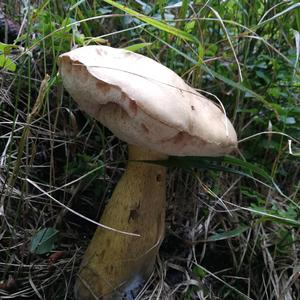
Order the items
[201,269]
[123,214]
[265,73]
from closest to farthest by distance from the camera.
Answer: [123,214] → [201,269] → [265,73]

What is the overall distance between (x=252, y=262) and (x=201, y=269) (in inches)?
6.0

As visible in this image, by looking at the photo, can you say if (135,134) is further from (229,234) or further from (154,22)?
(229,234)

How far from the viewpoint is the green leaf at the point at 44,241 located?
3.36 ft

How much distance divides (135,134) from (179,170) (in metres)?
0.38

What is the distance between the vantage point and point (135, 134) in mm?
814

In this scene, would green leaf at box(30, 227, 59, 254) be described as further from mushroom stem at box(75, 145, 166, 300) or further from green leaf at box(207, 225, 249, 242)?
green leaf at box(207, 225, 249, 242)

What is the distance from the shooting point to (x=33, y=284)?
1.03 meters

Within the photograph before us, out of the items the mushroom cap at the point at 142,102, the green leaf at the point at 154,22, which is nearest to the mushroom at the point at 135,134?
the mushroom cap at the point at 142,102

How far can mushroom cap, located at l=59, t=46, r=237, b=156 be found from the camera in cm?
76

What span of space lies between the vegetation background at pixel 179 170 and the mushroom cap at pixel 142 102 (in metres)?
0.18

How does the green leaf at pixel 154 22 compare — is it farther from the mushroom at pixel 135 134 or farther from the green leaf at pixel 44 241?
the green leaf at pixel 44 241

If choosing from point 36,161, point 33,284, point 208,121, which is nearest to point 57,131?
point 36,161

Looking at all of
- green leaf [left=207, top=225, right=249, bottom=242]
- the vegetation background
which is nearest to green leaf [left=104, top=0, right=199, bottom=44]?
the vegetation background

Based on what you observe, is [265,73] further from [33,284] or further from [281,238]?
[33,284]
